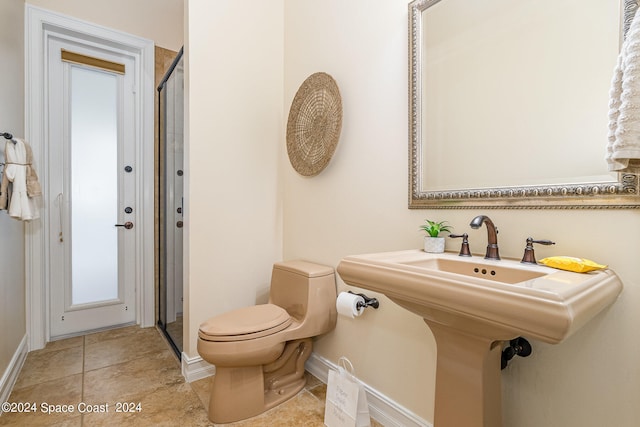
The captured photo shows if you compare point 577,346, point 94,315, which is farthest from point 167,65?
point 577,346

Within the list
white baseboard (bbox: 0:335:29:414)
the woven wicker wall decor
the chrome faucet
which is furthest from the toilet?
white baseboard (bbox: 0:335:29:414)

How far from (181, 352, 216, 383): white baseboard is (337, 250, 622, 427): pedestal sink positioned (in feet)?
4.46

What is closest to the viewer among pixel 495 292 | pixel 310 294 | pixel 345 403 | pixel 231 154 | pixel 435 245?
pixel 495 292

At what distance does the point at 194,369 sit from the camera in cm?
185

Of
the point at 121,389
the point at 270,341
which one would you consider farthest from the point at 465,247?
the point at 121,389

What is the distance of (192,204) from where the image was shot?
1.85 m

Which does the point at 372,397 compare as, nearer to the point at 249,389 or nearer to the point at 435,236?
the point at 249,389

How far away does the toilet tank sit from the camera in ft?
5.49

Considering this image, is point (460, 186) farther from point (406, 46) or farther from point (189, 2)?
point (189, 2)

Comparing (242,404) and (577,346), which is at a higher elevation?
(577,346)

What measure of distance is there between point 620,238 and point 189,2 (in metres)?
2.33

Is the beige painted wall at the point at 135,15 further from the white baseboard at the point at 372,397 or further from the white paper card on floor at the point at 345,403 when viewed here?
the white paper card on floor at the point at 345,403

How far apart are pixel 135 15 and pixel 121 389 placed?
9.36 feet

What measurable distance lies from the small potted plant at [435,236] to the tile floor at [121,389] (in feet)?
3.09
